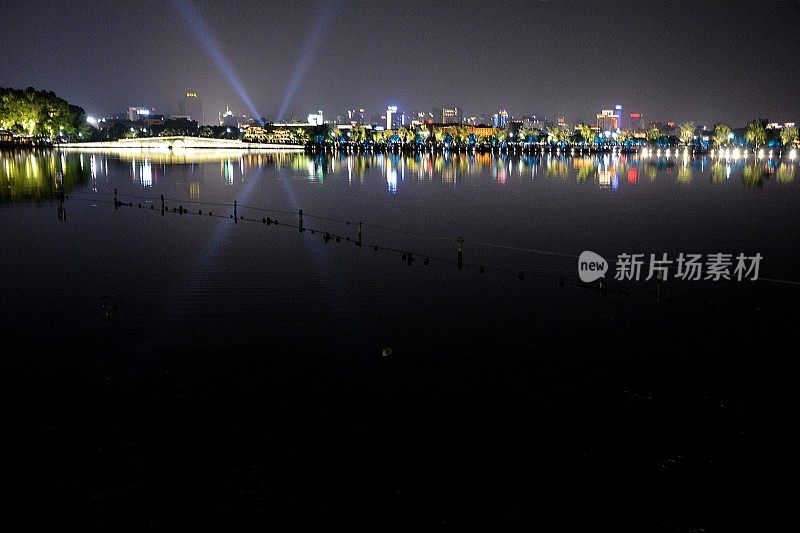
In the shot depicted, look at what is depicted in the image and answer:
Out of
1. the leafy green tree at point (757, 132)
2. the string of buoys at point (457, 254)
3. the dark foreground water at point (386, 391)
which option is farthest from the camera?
the leafy green tree at point (757, 132)

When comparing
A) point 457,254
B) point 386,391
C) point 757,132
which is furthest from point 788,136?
point 386,391

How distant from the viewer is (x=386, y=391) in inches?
404

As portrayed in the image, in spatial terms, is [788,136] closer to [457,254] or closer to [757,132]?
[757,132]

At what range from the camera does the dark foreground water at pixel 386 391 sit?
7500 millimetres

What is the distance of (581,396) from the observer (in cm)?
1009

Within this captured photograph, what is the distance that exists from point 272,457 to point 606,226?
24652 millimetres

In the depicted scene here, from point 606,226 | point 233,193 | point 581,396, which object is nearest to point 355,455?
point 581,396

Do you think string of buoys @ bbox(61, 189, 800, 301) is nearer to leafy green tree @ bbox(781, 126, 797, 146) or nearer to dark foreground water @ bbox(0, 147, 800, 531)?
dark foreground water @ bbox(0, 147, 800, 531)

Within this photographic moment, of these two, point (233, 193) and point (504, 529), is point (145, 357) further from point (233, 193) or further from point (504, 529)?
point (233, 193)

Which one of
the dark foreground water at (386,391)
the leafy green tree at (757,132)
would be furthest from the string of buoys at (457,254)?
the leafy green tree at (757,132)

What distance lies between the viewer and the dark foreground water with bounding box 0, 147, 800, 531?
7.50 metres

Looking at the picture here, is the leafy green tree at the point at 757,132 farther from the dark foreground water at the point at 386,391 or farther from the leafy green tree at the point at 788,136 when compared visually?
the dark foreground water at the point at 386,391

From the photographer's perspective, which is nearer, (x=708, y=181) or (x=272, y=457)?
(x=272, y=457)

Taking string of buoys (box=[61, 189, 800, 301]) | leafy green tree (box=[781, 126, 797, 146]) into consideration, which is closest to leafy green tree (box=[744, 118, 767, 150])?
leafy green tree (box=[781, 126, 797, 146])
